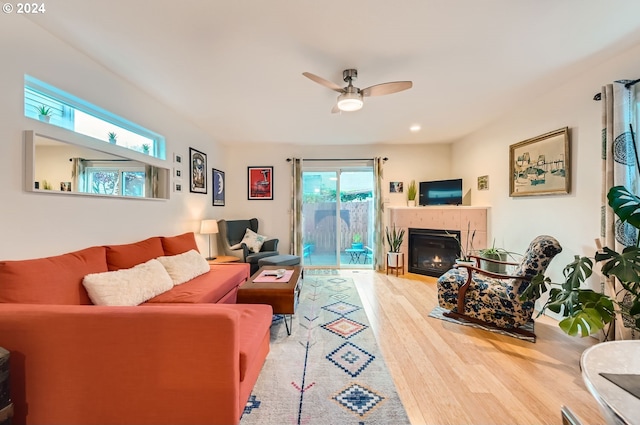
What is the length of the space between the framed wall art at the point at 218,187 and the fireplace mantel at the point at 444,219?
347 cm

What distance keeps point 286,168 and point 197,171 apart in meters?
1.81

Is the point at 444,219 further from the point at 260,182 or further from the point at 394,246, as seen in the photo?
the point at 260,182

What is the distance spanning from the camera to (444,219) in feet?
15.2

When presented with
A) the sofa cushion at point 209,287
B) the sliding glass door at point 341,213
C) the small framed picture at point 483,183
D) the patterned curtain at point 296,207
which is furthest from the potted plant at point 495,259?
the sofa cushion at point 209,287

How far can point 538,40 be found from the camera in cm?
202

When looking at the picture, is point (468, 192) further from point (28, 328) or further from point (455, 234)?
point (28, 328)

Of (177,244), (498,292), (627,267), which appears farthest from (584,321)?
(177,244)

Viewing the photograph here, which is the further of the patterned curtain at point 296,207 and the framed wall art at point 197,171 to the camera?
the patterned curtain at point 296,207

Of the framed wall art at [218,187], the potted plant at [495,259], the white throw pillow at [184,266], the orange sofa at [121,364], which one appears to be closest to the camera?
the orange sofa at [121,364]

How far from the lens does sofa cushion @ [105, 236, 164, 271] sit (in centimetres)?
230

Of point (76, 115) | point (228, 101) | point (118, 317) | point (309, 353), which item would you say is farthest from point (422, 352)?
point (76, 115)

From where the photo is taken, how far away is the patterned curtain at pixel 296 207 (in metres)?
5.23

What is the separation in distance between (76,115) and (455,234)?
5301 millimetres

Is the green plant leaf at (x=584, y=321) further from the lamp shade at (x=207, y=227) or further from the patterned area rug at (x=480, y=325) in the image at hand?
the lamp shade at (x=207, y=227)
